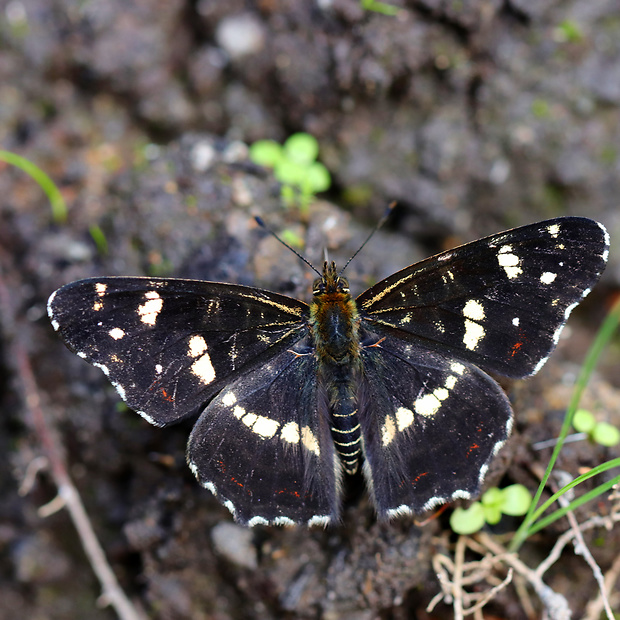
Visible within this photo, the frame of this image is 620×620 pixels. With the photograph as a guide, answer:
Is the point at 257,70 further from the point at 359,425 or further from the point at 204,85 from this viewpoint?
the point at 359,425

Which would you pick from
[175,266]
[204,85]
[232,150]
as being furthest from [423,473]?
[204,85]

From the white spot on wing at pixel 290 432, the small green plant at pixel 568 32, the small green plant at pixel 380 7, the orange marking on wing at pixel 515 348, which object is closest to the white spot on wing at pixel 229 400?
→ the white spot on wing at pixel 290 432

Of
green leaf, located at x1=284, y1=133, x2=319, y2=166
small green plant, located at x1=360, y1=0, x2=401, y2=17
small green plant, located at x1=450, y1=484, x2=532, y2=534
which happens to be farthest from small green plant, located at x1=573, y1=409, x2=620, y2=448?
small green plant, located at x1=360, y1=0, x2=401, y2=17

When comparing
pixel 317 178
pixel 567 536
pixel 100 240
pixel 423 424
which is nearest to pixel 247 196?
pixel 317 178

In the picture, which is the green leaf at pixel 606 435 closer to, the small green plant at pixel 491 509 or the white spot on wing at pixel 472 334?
the small green plant at pixel 491 509

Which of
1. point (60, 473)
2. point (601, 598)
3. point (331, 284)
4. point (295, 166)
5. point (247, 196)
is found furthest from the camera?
point (295, 166)

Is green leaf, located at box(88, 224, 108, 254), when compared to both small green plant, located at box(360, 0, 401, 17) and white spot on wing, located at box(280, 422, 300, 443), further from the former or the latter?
small green plant, located at box(360, 0, 401, 17)

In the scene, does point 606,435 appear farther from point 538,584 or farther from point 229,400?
point 229,400
